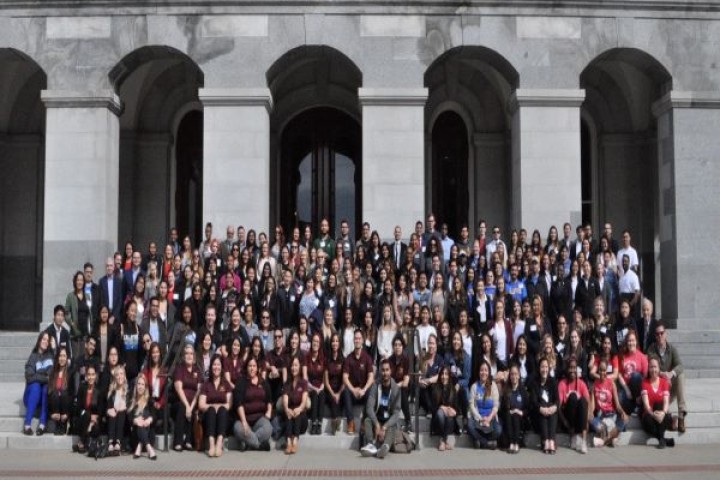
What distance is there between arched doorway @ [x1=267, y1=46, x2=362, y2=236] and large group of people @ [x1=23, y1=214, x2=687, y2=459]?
30.5 feet

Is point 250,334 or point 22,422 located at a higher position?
point 250,334

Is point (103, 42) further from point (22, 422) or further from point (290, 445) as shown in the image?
point (290, 445)

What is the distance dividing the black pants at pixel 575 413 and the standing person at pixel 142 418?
607cm

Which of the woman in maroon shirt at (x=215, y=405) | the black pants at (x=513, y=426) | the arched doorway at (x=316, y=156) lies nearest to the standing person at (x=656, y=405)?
the black pants at (x=513, y=426)

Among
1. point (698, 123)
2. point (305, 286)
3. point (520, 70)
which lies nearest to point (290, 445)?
point (305, 286)

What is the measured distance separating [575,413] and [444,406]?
194 cm

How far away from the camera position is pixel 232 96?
20.2 m

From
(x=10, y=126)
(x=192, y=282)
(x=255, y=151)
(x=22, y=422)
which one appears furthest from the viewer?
(x=10, y=126)

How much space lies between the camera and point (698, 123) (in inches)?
813

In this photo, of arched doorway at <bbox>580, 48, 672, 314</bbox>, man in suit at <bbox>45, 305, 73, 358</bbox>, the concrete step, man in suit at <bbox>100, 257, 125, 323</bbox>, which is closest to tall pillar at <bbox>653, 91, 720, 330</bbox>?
arched doorway at <bbox>580, 48, 672, 314</bbox>

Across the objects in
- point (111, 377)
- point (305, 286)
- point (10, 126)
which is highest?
point (10, 126)

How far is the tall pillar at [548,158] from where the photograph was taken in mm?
20328

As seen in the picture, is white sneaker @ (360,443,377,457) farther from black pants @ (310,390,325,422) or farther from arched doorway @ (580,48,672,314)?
arched doorway @ (580,48,672,314)

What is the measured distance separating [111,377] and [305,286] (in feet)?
12.5
